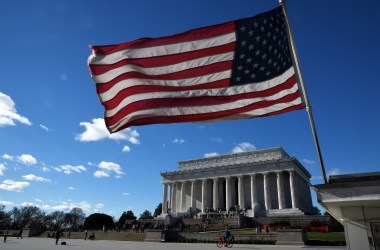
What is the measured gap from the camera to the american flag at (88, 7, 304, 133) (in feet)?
31.3

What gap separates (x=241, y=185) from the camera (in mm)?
76750

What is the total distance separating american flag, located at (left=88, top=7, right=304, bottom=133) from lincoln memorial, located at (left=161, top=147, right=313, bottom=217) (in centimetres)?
5991

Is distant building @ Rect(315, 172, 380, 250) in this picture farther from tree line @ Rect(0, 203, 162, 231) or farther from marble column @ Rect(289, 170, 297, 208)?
tree line @ Rect(0, 203, 162, 231)

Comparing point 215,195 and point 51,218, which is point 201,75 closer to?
point 215,195

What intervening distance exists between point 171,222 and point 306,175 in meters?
44.4

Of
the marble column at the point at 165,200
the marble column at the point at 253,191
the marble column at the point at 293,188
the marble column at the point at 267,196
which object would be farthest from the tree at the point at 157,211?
the marble column at the point at 293,188

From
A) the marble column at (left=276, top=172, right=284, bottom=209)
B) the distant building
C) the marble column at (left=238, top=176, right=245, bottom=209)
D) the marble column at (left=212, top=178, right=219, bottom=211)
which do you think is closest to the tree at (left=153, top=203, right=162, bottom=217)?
the marble column at (left=212, top=178, right=219, bottom=211)

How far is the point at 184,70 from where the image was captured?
10.3 m

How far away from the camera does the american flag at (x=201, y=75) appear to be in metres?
9.54

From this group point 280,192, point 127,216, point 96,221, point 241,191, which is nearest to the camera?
point 280,192

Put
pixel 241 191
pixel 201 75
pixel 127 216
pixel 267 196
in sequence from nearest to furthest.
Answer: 1. pixel 201 75
2. pixel 267 196
3. pixel 241 191
4. pixel 127 216

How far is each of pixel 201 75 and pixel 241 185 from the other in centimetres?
7009

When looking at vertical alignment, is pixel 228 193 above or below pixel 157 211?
above

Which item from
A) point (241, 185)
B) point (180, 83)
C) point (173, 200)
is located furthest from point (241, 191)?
point (180, 83)
